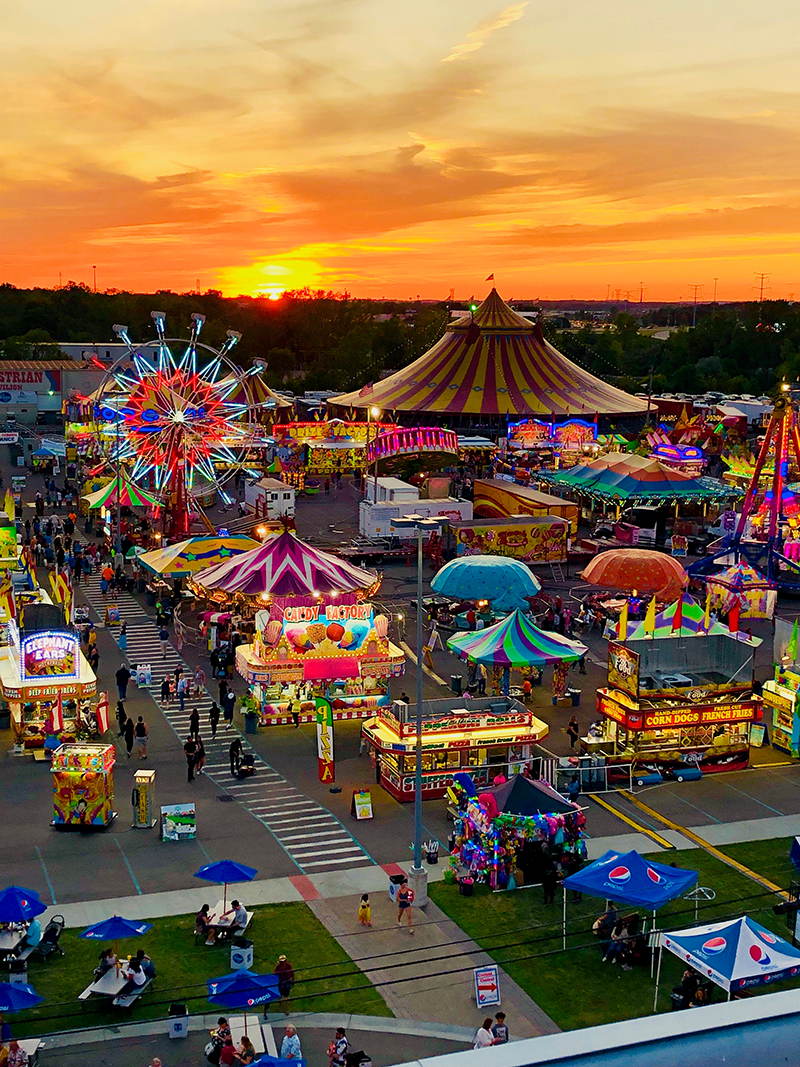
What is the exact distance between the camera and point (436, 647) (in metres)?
38.7

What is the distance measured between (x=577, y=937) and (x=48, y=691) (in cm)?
1442

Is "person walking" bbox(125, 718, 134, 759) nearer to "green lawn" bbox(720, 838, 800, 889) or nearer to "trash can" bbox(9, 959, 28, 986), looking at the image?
"trash can" bbox(9, 959, 28, 986)

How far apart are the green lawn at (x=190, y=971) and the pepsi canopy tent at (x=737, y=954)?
453 centimetres

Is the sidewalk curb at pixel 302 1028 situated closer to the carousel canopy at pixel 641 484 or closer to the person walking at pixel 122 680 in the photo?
the person walking at pixel 122 680

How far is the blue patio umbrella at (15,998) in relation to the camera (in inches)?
653

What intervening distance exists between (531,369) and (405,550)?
4085 centimetres

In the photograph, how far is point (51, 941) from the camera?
19.2m

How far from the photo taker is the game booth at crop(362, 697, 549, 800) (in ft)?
85.8

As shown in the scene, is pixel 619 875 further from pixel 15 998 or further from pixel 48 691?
pixel 48 691

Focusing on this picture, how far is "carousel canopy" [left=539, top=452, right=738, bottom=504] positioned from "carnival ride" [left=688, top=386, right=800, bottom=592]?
24.9 feet

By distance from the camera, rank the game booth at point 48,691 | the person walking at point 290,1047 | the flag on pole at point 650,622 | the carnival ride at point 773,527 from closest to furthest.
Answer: the person walking at point 290,1047, the game booth at point 48,691, the flag on pole at point 650,622, the carnival ride at point 773,527

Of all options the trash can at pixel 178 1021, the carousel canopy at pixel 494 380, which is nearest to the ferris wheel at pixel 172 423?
the trash can at pixel 178 1021

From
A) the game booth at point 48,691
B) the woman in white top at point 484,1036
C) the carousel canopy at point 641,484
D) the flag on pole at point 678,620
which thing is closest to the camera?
the woman in white top at point 484,1036

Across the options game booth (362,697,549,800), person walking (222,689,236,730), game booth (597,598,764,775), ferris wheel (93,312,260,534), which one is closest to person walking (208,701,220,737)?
person walking (222,689,236,730)
